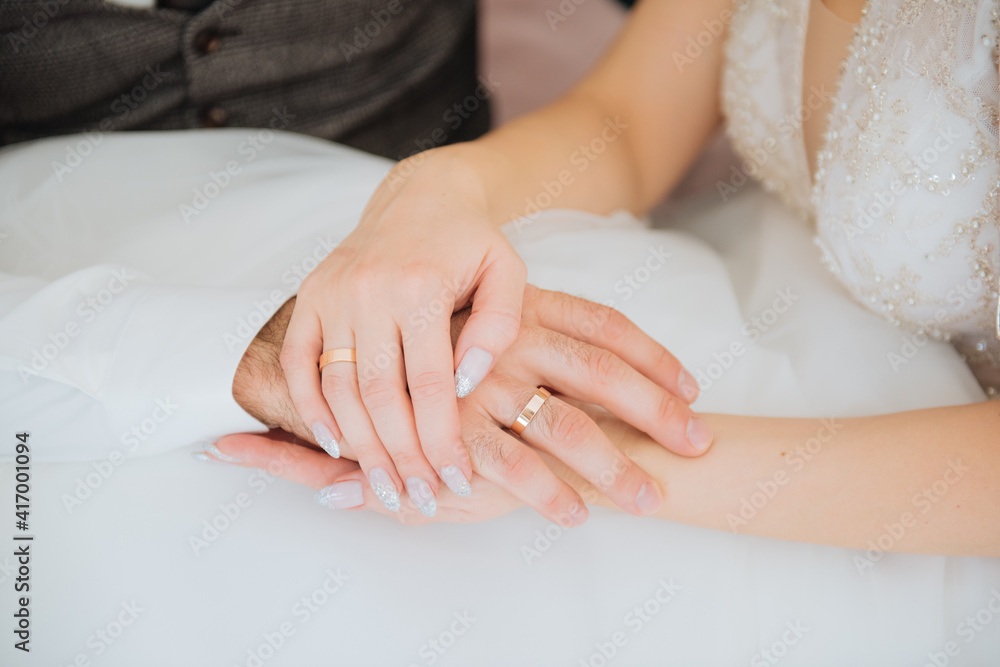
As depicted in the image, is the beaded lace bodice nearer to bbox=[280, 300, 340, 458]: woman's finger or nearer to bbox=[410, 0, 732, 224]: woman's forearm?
bbox=[410, 0, 732, 224]: woman's forearm

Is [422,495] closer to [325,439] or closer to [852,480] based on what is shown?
[325,439]

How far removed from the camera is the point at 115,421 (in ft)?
2.44

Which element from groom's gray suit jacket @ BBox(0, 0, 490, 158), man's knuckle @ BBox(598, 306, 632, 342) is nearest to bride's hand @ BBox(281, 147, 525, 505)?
man's knuckle @ BBox(598, 306, 632, 342)

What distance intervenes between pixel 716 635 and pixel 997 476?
1.00 ft

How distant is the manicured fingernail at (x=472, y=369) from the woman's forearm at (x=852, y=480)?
173 mm

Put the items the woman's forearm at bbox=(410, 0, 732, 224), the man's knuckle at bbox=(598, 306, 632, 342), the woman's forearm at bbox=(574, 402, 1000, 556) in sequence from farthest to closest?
1. the woman's forearm at bbox=(410, 0, 732, 224)
2. the man's knuckle at bbox=(598, 306, 632, 342)
3. the woman's forearm at bbox=(574, 402, 1000, 556)

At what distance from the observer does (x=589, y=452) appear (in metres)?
0.74

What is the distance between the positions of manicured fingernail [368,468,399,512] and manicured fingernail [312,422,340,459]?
0.05m

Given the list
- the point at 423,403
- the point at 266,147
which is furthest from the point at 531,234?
the point at 266,147

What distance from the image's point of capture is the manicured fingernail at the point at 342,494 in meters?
0.76

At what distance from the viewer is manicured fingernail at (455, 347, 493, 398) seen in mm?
727

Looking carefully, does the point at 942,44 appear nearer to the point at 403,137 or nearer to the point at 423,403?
the point at 423,403

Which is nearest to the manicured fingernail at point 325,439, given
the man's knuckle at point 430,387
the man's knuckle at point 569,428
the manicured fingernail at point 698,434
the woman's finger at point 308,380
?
the woman's finger at point 308,380

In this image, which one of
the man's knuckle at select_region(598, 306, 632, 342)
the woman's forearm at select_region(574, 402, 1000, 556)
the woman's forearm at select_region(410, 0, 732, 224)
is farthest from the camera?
the woman's forearm at select_region(410, 0, 732, 224)
